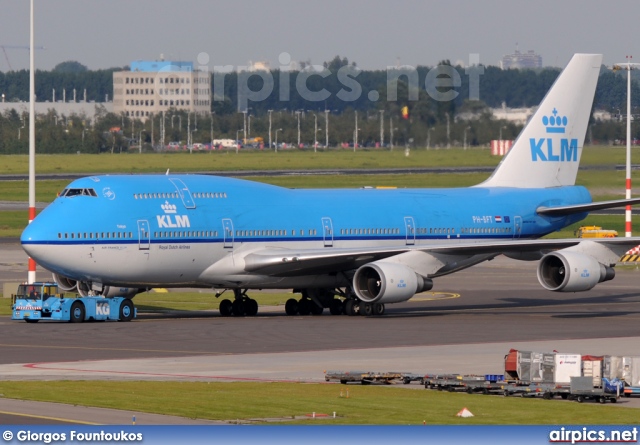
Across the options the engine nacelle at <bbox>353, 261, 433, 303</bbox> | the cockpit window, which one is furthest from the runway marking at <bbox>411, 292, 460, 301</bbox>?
the cockpit window

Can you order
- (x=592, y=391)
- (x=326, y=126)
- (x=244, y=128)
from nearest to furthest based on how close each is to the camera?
(x=592, y=391) → (x=326, y=126) → (x=244, y=128)

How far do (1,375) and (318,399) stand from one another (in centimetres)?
912

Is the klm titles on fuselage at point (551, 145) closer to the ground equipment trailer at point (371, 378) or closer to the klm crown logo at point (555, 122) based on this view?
the klm crown logo at point (555, 122)

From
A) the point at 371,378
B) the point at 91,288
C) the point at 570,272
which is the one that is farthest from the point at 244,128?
the point at 371,378

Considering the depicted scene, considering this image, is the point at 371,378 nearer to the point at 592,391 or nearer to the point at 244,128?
the point at 592,391

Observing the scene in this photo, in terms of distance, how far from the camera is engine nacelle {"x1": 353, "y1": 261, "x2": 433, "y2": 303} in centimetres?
4850

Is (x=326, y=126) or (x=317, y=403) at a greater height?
(x=326, y=126)

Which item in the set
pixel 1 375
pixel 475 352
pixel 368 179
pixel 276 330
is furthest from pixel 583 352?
pixel 368 179

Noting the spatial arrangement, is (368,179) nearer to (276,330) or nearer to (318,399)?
(276,330)

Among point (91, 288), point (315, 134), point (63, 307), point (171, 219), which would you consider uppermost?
point (315, 134)

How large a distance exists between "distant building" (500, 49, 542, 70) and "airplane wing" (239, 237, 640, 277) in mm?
31056

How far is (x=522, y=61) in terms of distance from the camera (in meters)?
81.8

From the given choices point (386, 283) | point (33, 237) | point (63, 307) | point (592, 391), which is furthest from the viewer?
point (386, 283)

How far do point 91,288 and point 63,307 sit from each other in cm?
171
